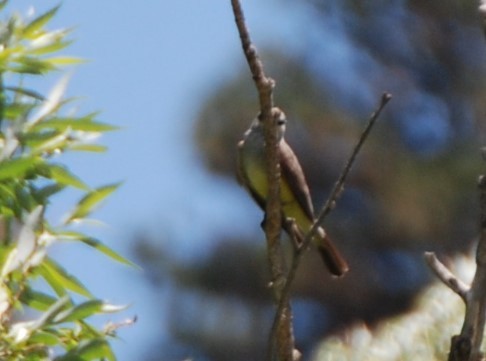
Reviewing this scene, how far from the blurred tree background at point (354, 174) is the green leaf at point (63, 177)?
16.3ft

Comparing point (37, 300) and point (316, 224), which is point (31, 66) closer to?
point (37, 300)

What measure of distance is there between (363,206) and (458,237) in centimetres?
77

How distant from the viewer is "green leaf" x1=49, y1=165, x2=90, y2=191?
2557 mm

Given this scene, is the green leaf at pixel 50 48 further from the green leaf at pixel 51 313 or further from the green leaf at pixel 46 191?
the green leaf at pixel 51 313

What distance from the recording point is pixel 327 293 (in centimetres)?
805

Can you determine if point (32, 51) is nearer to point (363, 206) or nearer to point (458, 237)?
point (458, 237)

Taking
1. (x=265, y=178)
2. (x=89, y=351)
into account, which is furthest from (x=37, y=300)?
(x=265, y=178)

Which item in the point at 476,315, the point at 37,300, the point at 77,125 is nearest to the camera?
the point at 476,315

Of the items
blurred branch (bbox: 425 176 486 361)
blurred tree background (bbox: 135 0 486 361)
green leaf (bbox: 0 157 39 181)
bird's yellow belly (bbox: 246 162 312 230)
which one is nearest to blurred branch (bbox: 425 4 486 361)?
blurred branch (bbox: 425 176 486 361)

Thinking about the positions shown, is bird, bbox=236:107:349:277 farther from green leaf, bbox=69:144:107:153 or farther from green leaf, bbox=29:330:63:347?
green leaf, bbox=29:330:63:347

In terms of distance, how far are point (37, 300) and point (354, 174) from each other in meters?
5.64

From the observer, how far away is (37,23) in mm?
2771

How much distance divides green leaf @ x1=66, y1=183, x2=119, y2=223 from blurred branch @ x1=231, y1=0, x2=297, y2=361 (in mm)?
348

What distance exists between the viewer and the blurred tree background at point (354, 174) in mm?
7762
